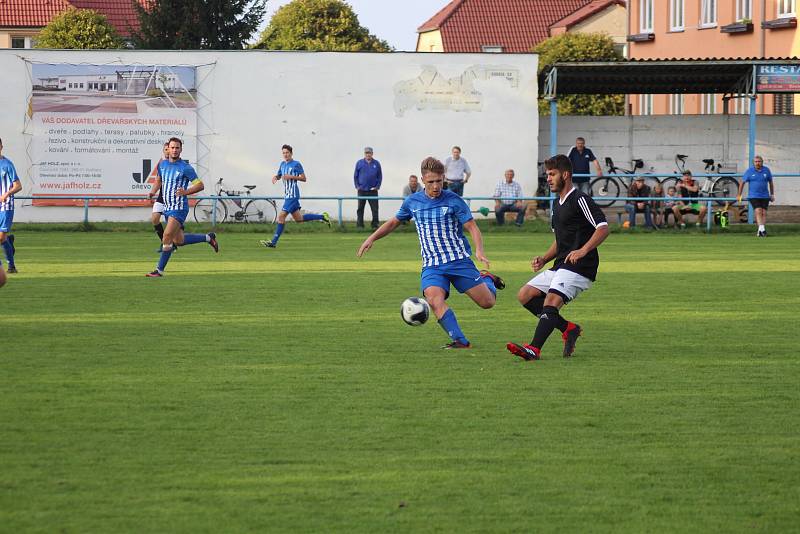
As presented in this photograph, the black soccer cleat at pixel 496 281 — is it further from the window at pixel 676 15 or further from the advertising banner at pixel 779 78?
the window at pixel 676 15

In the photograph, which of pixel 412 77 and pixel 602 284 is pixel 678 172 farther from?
pixel 602 284

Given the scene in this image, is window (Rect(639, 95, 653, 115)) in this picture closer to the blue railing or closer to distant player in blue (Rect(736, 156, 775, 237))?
the blue railing

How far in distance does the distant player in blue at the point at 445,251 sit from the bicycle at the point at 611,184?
22.1m

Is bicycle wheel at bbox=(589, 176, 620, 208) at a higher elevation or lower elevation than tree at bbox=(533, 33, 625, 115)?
lower

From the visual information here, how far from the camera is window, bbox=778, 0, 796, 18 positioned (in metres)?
43.2

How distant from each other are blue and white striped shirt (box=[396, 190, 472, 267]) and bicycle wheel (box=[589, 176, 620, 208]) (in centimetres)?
2280

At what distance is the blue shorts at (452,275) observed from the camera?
36.1ft

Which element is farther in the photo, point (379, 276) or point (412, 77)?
point (412, 77)

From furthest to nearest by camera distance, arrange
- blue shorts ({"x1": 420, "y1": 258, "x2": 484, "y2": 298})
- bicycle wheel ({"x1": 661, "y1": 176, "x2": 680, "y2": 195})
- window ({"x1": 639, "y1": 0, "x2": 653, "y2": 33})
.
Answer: window ({"x1": 639, "y1": 0, "x2": 653, "y2": 33})
bicycle wheel ({"x1": 661, "y1": 176, "x2": 680, "y2": 195})
blue shorts ({"x1": 420, "y1": 258, "x2": 484, "y2": 298})

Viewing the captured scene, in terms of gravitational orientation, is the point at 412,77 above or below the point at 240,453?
above

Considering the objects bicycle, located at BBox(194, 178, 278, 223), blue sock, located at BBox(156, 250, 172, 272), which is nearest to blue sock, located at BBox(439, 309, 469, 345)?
blue sock, located at BBox(156, 250, 172, 272)

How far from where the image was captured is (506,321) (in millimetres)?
13203

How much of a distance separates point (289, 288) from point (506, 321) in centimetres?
404

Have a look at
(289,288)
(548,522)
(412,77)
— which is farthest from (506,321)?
(412,77)
